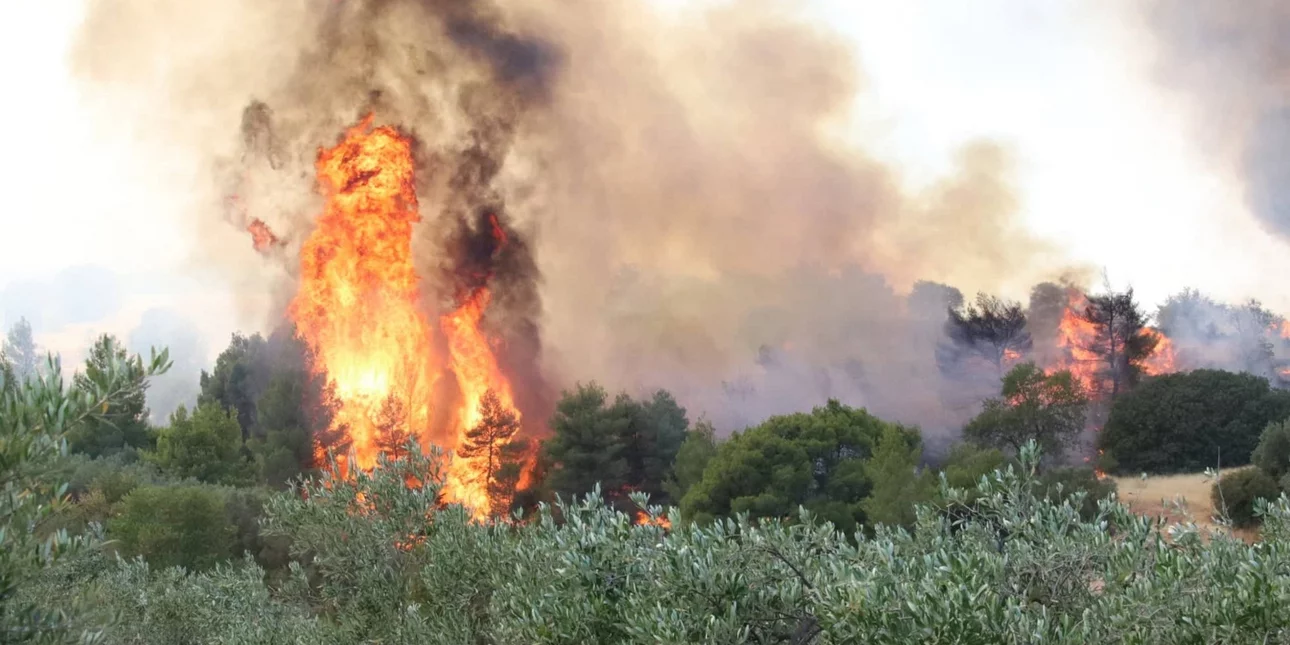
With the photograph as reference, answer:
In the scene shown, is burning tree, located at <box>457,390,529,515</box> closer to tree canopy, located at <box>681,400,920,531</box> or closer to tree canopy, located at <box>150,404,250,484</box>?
tree canopy, located at <box>150,404,250,484</box>

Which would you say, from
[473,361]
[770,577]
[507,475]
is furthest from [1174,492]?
[770,577]

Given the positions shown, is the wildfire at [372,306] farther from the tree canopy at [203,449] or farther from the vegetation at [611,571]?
the vegetation at [611,571]

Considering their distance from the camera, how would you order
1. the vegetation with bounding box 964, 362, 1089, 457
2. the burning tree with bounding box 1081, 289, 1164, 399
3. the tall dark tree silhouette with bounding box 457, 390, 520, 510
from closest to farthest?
the vegetation with bounding box 964, 362, 1089, 457, the tall dark tree silhouette with bounding box 457, 390, 520, 510, the burning tree with bounding box 1081, 289, 1164, 399

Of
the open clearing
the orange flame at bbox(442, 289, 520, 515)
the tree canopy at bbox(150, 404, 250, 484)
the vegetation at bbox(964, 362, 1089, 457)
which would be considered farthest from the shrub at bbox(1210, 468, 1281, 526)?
the tree canopy at bbox(150, 404, 250, 484)

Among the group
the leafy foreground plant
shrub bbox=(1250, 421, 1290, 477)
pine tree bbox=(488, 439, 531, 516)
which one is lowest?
the leafy foreground plant

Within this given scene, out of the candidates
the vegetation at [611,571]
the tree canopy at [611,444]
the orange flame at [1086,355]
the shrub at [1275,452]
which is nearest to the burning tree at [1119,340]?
the orange flame at [1086,355]

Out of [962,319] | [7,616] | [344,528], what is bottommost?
[7,616]

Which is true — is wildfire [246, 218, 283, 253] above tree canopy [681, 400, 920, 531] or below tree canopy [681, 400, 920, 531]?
above

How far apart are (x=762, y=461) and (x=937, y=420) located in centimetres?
4133

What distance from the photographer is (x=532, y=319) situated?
105m

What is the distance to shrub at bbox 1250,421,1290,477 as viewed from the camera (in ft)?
185

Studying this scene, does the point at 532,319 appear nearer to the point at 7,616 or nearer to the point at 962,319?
the point at 962,319

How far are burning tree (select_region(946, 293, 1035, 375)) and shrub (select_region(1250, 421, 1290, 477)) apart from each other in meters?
47.2

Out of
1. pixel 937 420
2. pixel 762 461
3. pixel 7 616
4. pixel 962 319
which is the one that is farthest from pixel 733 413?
pixel 7 616
